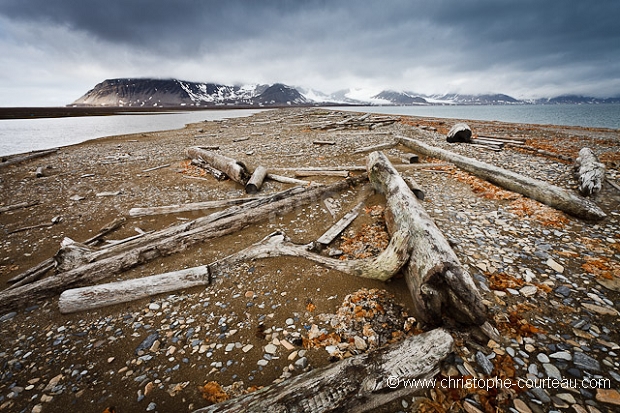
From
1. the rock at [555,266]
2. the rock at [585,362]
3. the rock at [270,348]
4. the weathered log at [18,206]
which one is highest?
the rock at [555,266]

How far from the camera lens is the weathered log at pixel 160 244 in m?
4.80

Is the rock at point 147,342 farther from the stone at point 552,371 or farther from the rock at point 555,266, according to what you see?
the rock at point 555,266

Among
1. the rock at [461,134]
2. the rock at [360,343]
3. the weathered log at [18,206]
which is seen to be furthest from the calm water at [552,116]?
the weathered log at [18,206]

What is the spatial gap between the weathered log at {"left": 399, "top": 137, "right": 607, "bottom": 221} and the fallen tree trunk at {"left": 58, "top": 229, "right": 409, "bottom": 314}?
5.64m

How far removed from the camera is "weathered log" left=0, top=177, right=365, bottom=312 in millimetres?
4797

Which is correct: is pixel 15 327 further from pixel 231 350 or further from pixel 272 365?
pixel 272 365

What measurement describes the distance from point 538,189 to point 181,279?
9876mm

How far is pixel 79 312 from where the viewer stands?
14.7ft

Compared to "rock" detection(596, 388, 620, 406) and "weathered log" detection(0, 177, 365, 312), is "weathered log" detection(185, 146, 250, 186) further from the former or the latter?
"rock" detection(596, 388, 620, 406)

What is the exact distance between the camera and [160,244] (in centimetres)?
582

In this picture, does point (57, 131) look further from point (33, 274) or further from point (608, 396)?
point (608, 396)

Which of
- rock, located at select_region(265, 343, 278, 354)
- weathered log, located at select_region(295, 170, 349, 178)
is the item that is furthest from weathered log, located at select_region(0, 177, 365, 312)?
rock, located at select_region(265, 343, 278, 354)

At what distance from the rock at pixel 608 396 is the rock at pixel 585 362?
0.26 meters

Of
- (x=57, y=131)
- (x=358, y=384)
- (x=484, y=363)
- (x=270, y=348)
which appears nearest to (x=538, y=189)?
(x=484, y=363)
